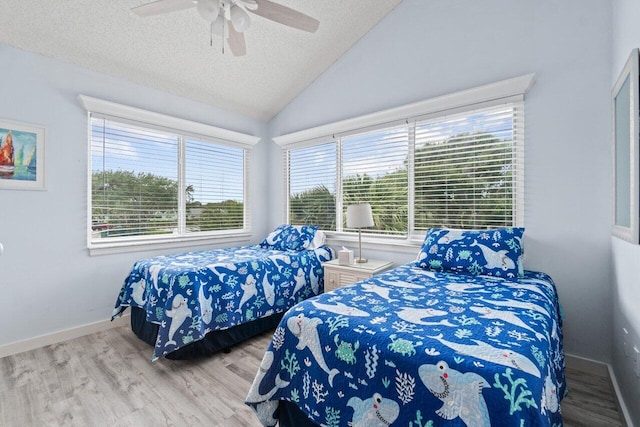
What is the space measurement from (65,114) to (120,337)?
85.1 inches

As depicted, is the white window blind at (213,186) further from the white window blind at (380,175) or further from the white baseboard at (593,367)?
the white baseboard at (593,367)

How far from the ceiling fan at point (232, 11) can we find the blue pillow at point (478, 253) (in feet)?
6.31

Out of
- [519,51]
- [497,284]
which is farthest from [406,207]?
[519,51]

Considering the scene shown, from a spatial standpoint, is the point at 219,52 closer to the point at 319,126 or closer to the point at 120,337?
the point at 319,126

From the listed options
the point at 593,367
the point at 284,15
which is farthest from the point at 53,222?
the point at 593,367

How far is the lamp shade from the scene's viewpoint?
3.14m

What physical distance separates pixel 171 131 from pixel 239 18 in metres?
2.03

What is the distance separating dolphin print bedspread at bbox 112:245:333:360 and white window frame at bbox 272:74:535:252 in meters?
0.88

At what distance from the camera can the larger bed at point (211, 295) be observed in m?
2.37

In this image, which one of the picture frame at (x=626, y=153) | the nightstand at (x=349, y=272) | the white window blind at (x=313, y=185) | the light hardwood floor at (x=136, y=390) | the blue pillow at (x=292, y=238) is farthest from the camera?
the white window blind at (x=313, y=185)

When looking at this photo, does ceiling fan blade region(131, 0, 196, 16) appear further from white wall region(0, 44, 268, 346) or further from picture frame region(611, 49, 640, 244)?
picture frame region(611, 49, 640, 244)

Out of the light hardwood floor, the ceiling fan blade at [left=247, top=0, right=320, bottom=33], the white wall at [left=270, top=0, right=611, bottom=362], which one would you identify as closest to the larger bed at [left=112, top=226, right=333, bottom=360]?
the light hardwood floor

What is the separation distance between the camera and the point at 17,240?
2631 millimetres

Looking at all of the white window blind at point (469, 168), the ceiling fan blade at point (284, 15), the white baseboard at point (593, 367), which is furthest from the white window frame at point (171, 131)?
the white baseboard at point (593, 367)
